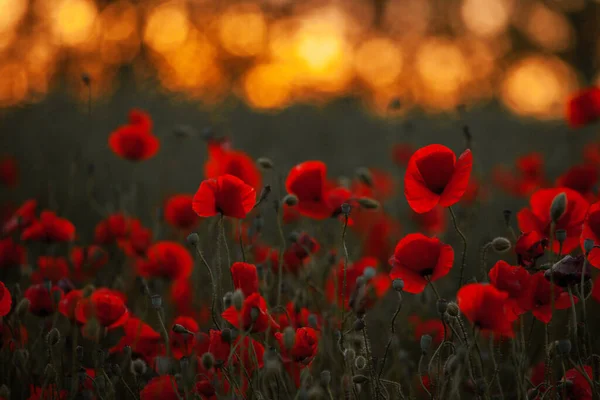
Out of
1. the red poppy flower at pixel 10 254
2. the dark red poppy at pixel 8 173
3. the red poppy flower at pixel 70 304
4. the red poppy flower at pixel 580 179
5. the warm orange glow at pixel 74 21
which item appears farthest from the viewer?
the warm orange glow at pixel 74 21

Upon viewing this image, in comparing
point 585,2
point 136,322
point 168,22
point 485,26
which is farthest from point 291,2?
point 136,322

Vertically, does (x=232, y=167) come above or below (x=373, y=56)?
above

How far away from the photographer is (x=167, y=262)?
211 centimetres

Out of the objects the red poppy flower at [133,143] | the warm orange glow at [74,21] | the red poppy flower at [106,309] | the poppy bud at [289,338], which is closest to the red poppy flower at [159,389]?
the red poppy flower at [106,309]

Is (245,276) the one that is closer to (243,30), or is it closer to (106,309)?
(106,309)

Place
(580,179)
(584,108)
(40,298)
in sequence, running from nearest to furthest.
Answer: (40,298)
(580,179)
(584,108)

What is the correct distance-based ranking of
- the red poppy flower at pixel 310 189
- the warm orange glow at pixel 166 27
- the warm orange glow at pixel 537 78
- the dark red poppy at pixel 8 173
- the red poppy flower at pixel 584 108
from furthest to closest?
1. the warm orange glow at pixel 537 78
2. the warm orange glow at pixel 166 27
3. the dark red poppy at pixel 8 173
4. the red poppy flower at pixel 584 108
5. the red poppy flower at pixel 310 189

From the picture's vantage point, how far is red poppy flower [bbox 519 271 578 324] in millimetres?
1405

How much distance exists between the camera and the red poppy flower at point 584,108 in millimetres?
2938

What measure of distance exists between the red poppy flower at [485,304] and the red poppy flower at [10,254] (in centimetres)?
166

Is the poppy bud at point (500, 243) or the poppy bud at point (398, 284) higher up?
the poppy bud at point (500, 243)

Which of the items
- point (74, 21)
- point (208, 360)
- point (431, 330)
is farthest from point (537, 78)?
point (208, 360)

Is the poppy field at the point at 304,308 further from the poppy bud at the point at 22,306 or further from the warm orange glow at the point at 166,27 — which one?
the warm orange glow at the point at 166,27

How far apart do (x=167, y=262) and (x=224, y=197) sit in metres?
0.58
